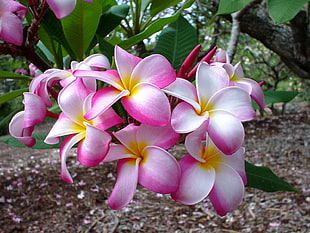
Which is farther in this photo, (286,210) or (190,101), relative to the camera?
(286,210)

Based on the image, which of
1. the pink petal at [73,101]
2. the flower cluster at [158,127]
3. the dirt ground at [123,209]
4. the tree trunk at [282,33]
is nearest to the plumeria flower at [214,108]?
the flower cluster at [158,127]

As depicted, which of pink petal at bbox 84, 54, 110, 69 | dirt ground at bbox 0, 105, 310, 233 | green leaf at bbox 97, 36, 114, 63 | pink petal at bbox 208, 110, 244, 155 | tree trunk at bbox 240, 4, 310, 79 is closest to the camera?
Answer: pink petal at bbox 208, 110, 244, 155

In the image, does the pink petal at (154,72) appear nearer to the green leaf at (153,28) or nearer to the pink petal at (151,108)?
the pink petal at (151,108)

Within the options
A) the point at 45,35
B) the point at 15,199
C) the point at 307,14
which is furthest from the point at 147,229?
the point at 45,35

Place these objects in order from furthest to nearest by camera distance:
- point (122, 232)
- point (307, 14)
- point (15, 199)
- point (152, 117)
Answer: point (15, 199), point (122, 232), point (307, 14), point (152, 117)

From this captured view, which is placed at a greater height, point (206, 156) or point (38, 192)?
point (206, 156)

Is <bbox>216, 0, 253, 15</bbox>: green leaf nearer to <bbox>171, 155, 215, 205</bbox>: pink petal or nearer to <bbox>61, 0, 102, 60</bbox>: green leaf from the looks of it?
<bbox>61, 0, 102, 60</bbox>: green leaf

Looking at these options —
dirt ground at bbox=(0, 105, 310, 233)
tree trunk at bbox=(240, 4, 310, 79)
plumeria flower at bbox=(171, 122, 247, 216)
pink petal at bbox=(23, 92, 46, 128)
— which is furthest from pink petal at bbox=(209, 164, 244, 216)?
dirt ground at bbox=(0, 105, 310, 233)

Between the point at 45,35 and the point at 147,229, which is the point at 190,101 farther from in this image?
the point at 147,229
